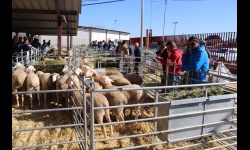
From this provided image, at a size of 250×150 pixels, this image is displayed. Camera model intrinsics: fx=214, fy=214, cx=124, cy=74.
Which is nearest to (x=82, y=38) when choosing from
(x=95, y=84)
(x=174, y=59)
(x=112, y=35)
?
(x=112, y=35)

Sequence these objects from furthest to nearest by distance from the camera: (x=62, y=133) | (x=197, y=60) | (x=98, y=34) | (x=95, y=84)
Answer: (x=98, y=34) < (x=95, y=84) < (x=197, y=60) < (x=62, y=133)

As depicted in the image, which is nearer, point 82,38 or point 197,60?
point 197,60

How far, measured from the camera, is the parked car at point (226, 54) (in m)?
13.7

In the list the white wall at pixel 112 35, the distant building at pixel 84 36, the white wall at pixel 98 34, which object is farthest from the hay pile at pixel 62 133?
the white wall at pixel 112 35

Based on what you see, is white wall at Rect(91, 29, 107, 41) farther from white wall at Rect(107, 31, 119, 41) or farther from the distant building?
white wall at Rect(107, 31, 119, 41)

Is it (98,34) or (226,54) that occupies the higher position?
(98,34)

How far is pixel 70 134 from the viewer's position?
475 centimetres

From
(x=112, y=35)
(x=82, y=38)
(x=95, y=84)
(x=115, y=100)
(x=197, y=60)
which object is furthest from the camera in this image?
(x=112, y=35)

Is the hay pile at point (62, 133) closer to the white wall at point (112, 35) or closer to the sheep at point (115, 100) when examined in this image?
the sheep at point (115, 100)

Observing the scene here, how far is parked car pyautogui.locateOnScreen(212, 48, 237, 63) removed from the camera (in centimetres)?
1368

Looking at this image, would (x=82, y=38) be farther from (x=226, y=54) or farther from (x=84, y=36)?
(x=226, y=54)

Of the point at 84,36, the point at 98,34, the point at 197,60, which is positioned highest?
the point at 98,34

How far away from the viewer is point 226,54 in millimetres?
14375
